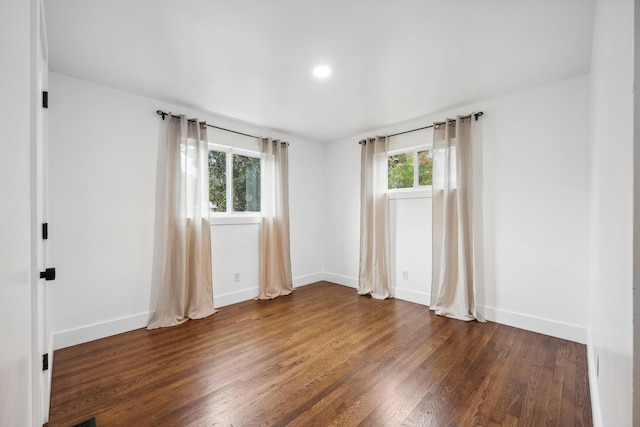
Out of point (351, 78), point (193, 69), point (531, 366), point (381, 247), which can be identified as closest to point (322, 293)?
point (381, 247)

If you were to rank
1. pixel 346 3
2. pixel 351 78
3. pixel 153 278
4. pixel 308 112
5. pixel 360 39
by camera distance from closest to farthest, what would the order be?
pixel 346 3 → pixel 360 39 → pixel 351 78 → pixel 153 278 → pixel 308 112

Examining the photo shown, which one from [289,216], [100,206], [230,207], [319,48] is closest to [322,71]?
[319,48]

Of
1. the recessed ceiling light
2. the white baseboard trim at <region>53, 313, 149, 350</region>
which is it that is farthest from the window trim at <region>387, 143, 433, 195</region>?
the white baseboard trim at <region>53, 313, 149, 350</region>

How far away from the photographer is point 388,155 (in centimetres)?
398

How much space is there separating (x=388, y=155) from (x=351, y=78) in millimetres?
1693

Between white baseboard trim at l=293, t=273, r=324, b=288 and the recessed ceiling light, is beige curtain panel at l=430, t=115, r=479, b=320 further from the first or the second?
white baseboard trim at l=293, t=273, r=324, b=288

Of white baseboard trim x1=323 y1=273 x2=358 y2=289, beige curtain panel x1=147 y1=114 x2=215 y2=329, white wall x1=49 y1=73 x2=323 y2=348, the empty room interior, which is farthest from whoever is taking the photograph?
white baseboard trim x1=323 y1=273 x2=358 y2=289

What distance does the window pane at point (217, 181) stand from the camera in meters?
3.55

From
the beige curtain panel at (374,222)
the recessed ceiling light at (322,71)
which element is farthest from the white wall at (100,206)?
the beige curtain panel at (374,222)

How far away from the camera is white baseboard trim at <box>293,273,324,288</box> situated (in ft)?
14.6

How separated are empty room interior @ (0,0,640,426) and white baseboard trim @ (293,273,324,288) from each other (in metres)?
0.27

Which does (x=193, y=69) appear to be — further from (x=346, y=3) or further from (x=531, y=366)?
(x=531, y=366)

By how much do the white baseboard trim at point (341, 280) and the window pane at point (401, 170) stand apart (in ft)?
5.52

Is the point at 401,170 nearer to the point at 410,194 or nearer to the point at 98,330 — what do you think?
the point at 410,194
